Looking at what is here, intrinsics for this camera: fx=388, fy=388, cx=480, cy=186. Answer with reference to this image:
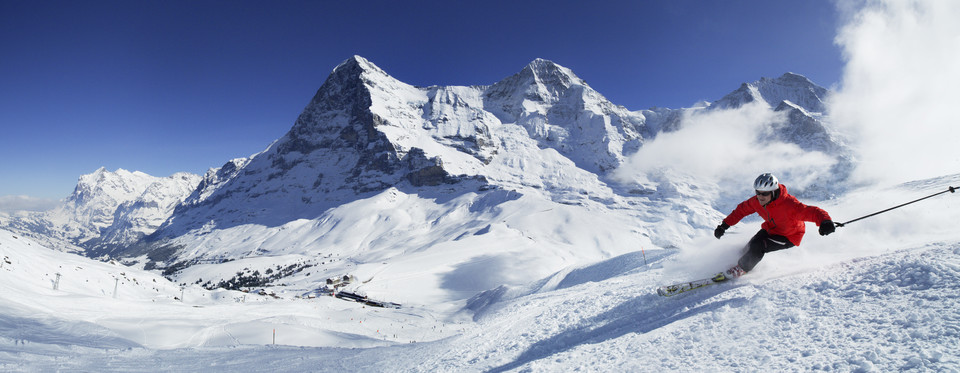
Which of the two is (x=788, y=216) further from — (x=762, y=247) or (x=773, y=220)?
(x=762, y=247)

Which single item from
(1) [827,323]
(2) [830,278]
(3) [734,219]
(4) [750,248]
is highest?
(3) [734,219]

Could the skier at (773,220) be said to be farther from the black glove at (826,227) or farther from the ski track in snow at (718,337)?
the ski track in snow at (718,337)

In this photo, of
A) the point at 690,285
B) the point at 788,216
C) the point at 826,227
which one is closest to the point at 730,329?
the point at 690,285

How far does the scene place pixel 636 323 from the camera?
779 cm

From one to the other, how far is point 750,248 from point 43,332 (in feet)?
63.0

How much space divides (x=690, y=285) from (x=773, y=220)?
2158mm

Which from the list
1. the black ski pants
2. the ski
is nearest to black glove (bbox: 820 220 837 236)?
the black ski pants

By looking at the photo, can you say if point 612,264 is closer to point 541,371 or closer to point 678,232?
point 541,371

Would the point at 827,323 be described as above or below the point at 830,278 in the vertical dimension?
below

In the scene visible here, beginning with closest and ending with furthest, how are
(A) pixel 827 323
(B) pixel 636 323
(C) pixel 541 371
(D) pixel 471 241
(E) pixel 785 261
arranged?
(A) pixel 827 323 < (C) pixel 541 371 < (B) pixel 636 323 < (E) pixel 785 261 < (D) pixel 471 241

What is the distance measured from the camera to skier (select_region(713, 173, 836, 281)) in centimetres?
790

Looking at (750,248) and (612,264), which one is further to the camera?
(612,264)

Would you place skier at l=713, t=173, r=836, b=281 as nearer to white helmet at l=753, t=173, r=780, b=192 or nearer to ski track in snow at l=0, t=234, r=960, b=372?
white helmet at l=753, t=173, r=780, b=192

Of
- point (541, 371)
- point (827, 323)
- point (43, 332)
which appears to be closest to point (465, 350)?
point (541, 371)
